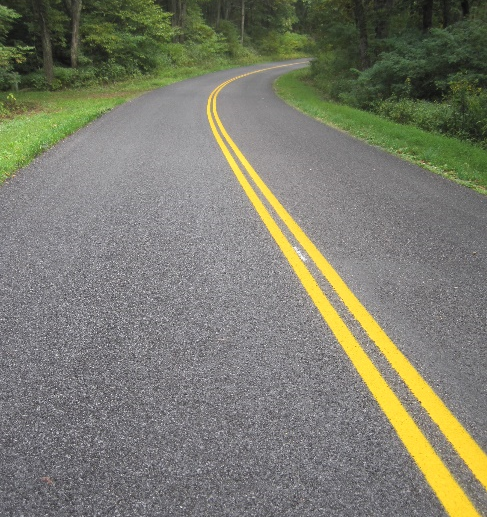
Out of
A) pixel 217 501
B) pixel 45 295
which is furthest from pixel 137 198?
pixel 217 501

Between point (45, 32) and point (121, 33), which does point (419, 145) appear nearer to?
point (45, 32)

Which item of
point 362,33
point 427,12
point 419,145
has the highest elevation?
point 427,12

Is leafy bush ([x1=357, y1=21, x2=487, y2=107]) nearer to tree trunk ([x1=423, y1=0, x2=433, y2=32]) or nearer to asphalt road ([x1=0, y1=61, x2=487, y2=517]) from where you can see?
tree trunk ([x1=423, y1=0, x2=433, y2=32])

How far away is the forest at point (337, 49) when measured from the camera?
13.8 metres

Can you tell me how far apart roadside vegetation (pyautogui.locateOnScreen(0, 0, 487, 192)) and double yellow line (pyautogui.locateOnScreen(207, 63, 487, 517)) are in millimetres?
4553

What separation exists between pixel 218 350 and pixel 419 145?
8.79 metres

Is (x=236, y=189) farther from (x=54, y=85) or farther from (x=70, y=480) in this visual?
(x=54, y=85)

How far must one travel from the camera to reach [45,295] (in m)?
3.60

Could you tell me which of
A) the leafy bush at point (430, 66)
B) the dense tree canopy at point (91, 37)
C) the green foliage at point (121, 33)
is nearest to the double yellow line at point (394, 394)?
the leafy bush at point (430, 66)

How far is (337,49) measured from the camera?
2434 cm

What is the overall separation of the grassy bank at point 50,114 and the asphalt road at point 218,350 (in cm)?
275

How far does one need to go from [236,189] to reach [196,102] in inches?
485

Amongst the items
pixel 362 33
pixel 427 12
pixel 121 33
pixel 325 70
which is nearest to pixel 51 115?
pixel 362 33

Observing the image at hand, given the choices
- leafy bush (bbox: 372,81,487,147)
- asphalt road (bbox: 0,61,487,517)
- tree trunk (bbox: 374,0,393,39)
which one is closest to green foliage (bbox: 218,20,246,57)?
tree trunk (bbox: 374,0,393,39)
